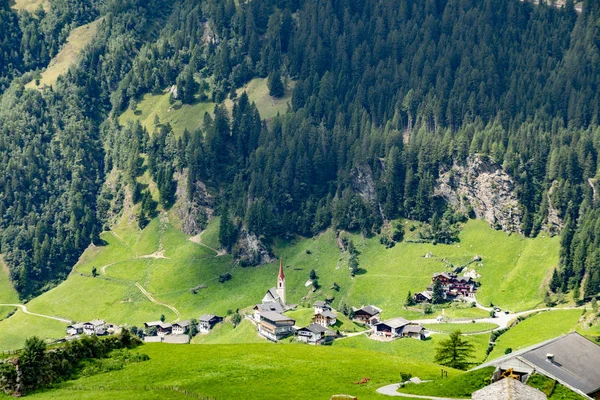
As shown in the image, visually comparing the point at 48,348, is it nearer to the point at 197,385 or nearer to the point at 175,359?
the point at 175,359

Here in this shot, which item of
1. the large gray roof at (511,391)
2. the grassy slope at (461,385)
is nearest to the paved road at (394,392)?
the grassy slope at (461,385)

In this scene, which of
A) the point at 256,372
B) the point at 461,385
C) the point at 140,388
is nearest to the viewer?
the point at 461,385

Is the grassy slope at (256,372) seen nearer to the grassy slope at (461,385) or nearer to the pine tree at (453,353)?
the grassy slope at (461,385)

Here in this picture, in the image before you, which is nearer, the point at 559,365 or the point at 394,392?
the point at 559,365

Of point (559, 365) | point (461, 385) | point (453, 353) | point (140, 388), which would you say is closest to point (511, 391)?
point (461, 385)

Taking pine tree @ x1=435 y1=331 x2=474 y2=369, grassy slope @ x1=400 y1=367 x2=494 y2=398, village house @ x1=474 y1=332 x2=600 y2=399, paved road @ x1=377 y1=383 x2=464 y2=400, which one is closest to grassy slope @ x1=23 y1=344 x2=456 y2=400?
paved road @ x1=377 y1=383 x2=464 y2=400

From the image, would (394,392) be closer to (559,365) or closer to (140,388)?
(559,365)

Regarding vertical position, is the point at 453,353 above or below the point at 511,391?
below
